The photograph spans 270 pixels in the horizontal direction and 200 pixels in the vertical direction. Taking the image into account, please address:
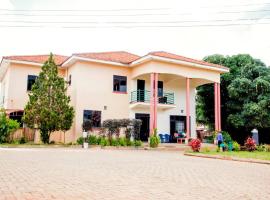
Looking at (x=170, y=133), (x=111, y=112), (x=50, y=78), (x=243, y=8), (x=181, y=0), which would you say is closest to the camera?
(x=181, y=0)

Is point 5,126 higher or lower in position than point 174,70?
lower

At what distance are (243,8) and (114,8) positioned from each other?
7.37 metres

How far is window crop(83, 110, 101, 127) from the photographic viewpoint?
23.6 meters

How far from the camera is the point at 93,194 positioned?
5387 millimetres

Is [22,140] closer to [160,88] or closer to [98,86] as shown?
[98,86]

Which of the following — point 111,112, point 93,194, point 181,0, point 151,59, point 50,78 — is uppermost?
point 181,0

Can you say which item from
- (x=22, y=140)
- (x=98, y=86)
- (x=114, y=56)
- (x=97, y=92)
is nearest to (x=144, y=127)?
(x=97, y=92)

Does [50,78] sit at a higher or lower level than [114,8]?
lower

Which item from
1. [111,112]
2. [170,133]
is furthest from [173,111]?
[111,112]

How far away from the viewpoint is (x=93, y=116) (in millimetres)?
23844

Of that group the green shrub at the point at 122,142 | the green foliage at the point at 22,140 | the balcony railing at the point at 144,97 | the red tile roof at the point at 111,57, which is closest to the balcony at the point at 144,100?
the balcony railing at the point at 144,97

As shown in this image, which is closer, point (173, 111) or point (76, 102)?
point (76, 102)

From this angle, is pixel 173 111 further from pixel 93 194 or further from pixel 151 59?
pixel 93 194

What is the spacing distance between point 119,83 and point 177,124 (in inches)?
253
